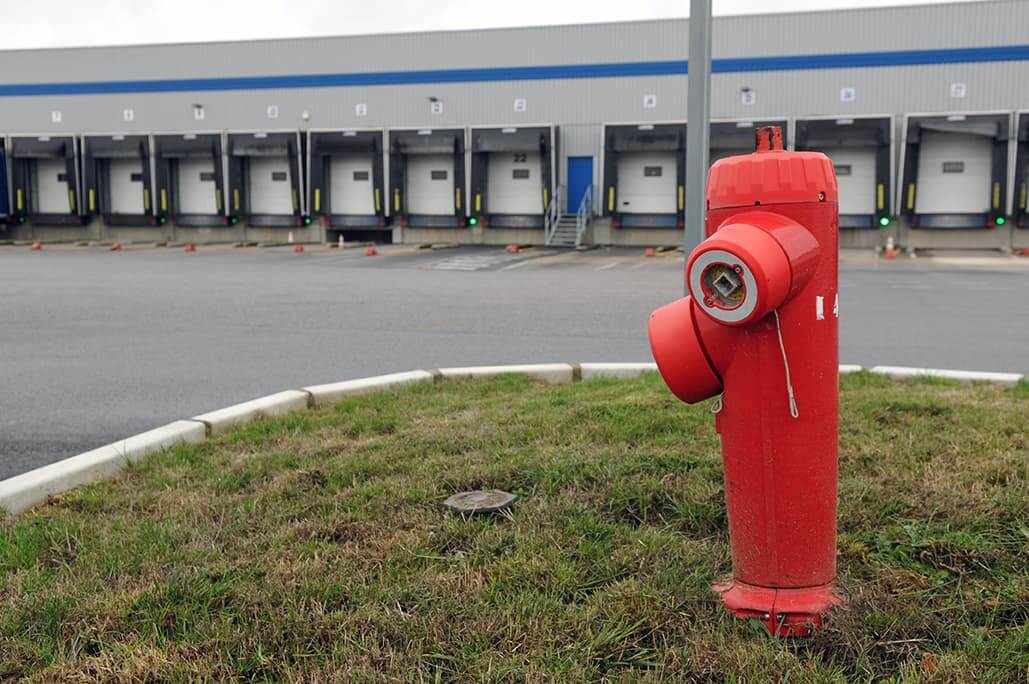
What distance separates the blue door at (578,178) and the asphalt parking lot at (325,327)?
11.0 m

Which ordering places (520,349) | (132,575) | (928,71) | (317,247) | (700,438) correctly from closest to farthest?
1. (132,575)
2. (700,438)
3. (520,349)
4. (928,71)
5. (317,247)

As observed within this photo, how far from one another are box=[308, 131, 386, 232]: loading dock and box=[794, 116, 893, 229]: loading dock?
1415 cm

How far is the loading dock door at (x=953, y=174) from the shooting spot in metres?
28.5

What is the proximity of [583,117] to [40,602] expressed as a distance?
104ft

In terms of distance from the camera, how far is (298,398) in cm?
608

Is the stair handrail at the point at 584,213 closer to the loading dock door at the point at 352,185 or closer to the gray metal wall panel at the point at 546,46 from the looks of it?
the gray metal wall panel at the point at 546,46

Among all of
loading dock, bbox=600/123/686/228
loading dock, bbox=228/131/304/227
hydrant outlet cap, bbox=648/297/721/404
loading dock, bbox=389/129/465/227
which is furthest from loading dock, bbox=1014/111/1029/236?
hydrant outlet cap, bbox=648/297/721/404

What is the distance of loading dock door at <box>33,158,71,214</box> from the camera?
121 ft

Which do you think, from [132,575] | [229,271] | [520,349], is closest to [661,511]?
[132,575]

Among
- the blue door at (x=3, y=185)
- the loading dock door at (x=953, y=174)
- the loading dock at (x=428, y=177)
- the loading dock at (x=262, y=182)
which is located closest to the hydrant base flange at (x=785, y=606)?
the loading dock door at (x=953, y=174)

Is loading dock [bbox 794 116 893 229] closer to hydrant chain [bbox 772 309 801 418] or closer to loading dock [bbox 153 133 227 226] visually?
loading dock [bbox 153 133 227 226]

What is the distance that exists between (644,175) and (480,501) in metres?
28.5

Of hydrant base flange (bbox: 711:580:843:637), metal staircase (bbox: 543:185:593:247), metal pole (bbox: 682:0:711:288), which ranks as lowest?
hydrant base flange (bbox: 711:580:843:637)

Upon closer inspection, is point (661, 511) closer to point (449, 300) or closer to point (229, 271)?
point (449, 300)
